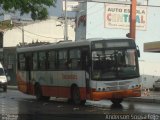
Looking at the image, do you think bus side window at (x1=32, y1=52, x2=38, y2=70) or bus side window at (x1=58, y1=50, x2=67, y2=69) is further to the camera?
bus side window at (x1=32, y1=52, x2=38, y2=70)

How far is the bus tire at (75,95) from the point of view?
86.0ft

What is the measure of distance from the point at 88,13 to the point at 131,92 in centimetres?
4195

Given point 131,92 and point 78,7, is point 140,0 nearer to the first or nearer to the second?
point 78,7

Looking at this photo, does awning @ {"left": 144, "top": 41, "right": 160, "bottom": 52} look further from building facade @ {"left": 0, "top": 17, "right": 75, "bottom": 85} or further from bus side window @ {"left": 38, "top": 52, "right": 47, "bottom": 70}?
building facade @ {"left": 0, "top": 17, "right": 75, "bottom": 85}

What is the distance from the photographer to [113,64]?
80.1 feet

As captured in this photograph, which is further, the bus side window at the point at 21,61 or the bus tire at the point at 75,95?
the bus side window at the point at 21,61

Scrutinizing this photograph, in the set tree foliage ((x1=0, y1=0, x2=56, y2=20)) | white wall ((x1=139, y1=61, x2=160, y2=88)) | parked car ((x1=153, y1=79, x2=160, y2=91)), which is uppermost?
tree foliage ((x1=0, y1=0, x2=56, y2=20))

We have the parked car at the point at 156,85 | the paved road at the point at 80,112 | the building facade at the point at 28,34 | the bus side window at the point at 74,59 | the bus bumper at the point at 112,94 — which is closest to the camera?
the paved road at the point at 80,112

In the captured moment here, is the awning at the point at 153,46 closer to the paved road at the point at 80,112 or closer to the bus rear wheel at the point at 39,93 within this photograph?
the bus rear wheel at the point at 39,93

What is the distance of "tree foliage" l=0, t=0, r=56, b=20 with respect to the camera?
13.8 m

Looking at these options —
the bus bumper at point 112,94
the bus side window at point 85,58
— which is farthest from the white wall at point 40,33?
the bus bumper at point 112,94

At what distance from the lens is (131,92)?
2462 cm

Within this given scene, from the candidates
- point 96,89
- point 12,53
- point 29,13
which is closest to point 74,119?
point 29,13

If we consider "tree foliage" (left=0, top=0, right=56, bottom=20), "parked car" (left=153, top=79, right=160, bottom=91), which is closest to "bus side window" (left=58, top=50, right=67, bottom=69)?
Result: "tree foliage" (left=0, top=0, right=56, bottom=20)
